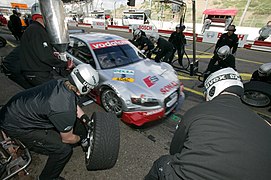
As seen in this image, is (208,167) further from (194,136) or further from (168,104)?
(168,104)

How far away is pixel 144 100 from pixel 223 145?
1.77 metres

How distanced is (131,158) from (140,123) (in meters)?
0.61

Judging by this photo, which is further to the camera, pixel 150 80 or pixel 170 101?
pixel 150 80

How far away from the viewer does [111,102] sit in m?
3.03

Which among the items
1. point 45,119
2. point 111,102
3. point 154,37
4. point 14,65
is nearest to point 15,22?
point 14,65

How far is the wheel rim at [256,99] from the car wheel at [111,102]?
3151 millimetres

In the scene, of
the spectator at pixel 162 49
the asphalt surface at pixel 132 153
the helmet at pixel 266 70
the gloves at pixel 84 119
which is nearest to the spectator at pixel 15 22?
the asphalt surface at pixel 132 153

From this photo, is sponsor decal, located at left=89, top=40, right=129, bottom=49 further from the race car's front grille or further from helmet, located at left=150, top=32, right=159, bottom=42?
helmet, located at left=150, top=32, right=159, bottom=42

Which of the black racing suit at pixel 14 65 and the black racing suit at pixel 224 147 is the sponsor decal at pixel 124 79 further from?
the black racing suit at pixel 224 147

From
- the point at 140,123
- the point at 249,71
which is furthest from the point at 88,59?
the point at 249,71

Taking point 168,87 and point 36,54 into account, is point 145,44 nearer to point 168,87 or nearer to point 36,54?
point 168,87

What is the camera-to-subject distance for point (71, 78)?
1636mm

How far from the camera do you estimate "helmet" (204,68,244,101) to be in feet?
4.09

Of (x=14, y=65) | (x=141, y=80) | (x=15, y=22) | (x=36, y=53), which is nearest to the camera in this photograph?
(x=36, y=53)
